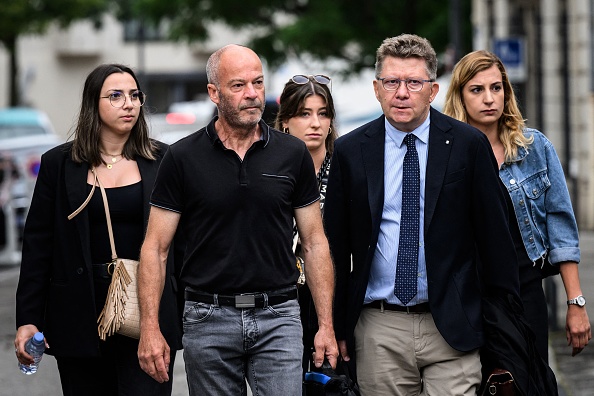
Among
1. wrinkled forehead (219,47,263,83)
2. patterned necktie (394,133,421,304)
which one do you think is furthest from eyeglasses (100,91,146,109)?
patterned necktie (394,133,421,304)

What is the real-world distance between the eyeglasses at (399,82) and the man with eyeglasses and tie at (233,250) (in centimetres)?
42

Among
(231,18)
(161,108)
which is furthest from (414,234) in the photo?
(161,108)

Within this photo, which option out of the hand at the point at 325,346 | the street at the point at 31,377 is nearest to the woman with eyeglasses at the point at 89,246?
the hand at the point at 325,346

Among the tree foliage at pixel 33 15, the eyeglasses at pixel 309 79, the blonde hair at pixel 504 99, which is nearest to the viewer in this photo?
the blonde hair at pixel 504 99

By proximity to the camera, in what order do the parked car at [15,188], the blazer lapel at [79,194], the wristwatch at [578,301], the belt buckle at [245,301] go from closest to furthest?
the belt buckle at [245,301]
the blazer lapel at [79,194]
the wristwatch at [578,301]
the parked car at [15,188]

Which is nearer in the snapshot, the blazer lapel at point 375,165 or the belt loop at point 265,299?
the belt loop at point 265,299

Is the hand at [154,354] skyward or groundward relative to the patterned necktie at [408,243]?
groundward

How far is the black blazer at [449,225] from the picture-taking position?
16.2ft

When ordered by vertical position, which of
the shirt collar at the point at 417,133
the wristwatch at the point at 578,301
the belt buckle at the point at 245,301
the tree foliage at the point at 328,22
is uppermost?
the tree foliage at the point at 328,22

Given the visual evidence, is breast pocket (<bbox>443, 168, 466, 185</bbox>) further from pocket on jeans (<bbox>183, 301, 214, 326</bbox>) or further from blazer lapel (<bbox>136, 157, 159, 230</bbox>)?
blazer lapel (<bbox>136, 157, 159, 230</bbox>)

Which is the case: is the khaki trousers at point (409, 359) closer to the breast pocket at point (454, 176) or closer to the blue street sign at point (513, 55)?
the breast pocket at point (454, 176)

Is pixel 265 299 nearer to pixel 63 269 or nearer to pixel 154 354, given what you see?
pixel 154 354

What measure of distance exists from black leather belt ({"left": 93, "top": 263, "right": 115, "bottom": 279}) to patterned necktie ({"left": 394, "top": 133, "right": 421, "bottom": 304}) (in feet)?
4.03

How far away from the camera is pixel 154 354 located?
4887mm
